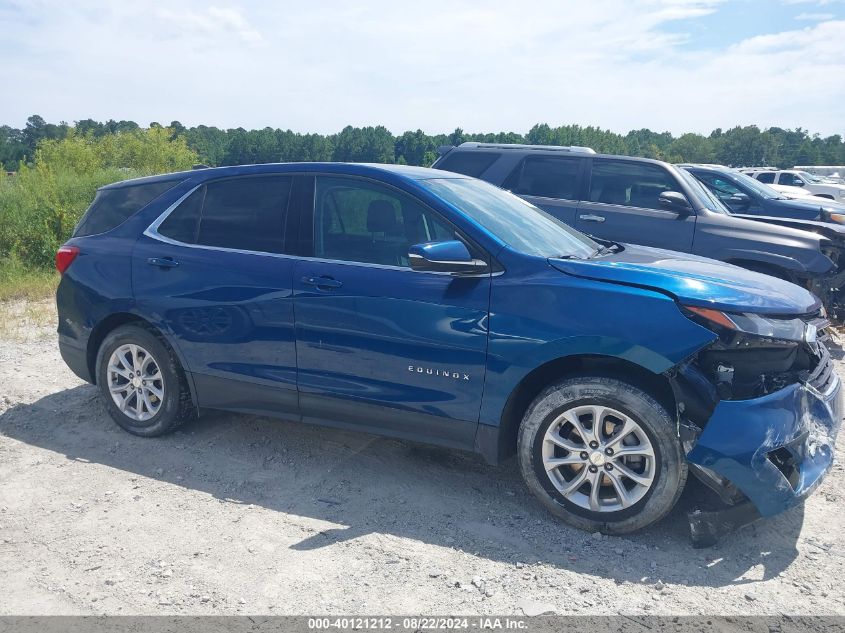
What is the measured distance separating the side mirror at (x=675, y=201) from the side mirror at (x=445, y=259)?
15.3 feet

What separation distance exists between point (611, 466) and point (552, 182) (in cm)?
552

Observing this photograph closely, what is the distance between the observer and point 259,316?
4547mm

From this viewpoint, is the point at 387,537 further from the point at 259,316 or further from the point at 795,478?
the point at 795,478

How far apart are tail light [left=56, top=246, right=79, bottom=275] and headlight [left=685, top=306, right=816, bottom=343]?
4264 mm

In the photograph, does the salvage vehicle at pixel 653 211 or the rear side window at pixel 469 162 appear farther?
the rear side window at pixel 469 162

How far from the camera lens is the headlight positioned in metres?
3.56

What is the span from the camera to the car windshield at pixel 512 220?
4203 millimetres

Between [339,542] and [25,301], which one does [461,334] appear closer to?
[339,542]

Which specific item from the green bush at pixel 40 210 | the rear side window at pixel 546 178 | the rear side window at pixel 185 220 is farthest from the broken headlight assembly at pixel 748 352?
the green bush at pixel 40 210

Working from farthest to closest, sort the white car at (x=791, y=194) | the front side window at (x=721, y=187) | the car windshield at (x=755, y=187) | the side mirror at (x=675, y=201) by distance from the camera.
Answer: the white car at (x=791, y=194) < the car windshield at (x=755, y=187) < the front side window at (x=721, y=187) < the side mirror at (x=675, y=201)

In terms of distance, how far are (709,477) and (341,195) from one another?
2.61 metres

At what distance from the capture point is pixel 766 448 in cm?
342

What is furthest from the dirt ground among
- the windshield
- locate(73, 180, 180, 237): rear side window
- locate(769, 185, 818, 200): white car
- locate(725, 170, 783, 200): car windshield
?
locate(769, 185, 818, 200): white car

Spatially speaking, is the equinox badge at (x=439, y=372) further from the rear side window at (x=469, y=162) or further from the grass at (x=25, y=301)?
the grass at (x=25, y=301)
